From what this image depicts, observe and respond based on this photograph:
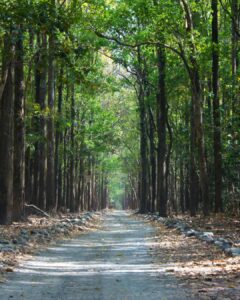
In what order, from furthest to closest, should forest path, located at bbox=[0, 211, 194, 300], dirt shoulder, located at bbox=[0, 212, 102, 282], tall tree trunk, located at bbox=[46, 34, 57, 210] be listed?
tall tree trunk, located at bbox=[46, 34, 57, 210], dirt shoulder, located at bbox=[0, 212, 102, 282], forest path, located at bbox=[0, 211, 194, 300]

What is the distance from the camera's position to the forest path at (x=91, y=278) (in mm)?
7609

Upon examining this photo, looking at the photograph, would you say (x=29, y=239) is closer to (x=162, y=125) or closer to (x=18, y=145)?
(x=18, y=145)

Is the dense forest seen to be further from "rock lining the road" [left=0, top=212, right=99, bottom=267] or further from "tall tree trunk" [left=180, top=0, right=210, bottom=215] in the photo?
"rock lining the road" [left=0, top=212, right=99, bottom=267]

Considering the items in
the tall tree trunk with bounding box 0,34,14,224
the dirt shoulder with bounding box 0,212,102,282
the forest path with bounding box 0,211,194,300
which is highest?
the tall tree trunk with bounding box 0,34,14,224

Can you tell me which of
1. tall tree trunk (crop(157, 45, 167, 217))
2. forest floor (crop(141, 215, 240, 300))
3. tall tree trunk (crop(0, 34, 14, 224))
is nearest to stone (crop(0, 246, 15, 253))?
forest floor (crop(141, 215, 240, 300))

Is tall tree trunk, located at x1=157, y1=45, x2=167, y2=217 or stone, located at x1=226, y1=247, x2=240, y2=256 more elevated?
tall tree trunk, located at x1=157, y1=45, x2=167, y2=217

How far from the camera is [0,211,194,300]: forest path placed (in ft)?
25.0

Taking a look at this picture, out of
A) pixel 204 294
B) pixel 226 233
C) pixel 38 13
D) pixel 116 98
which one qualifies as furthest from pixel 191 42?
pixel 116 98

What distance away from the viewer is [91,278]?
359 inches

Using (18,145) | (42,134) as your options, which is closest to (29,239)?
(18,145)

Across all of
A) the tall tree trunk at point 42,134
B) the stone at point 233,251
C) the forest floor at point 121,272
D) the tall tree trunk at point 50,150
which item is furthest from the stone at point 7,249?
the tall tree trunk at point 50,150

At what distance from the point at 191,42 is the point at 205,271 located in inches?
537

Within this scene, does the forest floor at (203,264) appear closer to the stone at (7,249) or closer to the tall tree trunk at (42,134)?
the stone at (7,249)

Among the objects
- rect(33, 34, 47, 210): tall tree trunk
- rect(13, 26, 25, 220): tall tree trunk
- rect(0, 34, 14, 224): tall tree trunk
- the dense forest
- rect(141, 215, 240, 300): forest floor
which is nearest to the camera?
rect(141, 215, 240, 300): forest floor
